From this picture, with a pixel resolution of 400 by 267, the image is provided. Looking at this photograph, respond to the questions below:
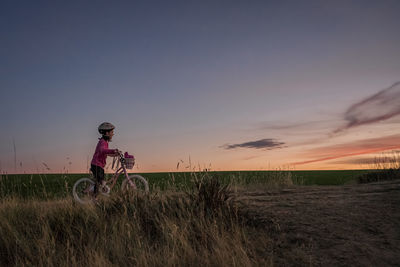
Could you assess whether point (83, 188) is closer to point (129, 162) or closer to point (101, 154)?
point (101, 154)

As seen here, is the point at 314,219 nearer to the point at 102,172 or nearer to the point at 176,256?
the point at 176,256

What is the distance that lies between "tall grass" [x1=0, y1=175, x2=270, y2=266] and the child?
192 cm

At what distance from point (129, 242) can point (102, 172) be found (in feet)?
14.0

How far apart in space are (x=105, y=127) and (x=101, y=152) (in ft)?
2.22

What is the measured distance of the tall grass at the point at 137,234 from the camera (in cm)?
418

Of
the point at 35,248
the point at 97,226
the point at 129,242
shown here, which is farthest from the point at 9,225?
the point at 129,242

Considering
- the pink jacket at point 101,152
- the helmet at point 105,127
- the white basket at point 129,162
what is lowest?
the white basket at point 129,162

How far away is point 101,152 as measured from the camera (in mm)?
8383

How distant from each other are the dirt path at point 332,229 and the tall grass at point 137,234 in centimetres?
39

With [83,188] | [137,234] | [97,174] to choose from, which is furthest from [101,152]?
[137,234]

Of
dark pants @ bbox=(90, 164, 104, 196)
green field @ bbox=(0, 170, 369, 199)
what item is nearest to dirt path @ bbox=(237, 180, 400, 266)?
→ green field @ bbox=(0, 170, 369, 199)

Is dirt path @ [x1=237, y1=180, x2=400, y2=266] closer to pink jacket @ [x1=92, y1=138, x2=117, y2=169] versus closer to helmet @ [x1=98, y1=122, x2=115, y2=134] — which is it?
pink jacket @ [x1=92, y1=138, x2=117, y2=169]

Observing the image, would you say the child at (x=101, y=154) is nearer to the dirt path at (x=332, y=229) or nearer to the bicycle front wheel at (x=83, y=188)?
the bicycle front wheel at (x=83, y=188)

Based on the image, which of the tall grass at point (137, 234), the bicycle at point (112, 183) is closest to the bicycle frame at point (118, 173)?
the bicycle at point (112, 183)
